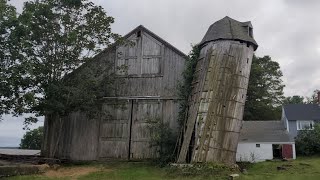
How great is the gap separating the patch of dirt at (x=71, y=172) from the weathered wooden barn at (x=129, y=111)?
9.33 ft

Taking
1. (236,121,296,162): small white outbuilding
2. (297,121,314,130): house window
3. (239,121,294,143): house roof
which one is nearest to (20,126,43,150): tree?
(239,121,294,143): house roof

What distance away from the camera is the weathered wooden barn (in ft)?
89.9

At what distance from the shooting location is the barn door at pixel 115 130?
27422 millimetres

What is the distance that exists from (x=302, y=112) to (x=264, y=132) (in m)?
7.80

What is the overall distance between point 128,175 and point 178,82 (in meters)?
8.21

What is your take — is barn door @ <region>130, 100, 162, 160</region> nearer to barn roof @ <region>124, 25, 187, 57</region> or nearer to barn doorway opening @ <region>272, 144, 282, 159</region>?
barn roof @ <region>124, 25, 187, 57</region>

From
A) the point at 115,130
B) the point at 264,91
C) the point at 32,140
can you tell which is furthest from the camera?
the point at 32,140

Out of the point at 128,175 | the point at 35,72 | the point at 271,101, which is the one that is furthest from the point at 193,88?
the point at 271,101

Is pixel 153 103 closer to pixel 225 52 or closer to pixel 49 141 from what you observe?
pixel 225 52

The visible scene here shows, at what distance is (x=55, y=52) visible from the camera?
26.9 metres

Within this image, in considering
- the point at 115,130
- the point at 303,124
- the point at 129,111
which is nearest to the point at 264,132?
the point at 303,124

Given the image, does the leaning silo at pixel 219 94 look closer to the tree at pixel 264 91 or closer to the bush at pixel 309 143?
the bush at pixel 309 143

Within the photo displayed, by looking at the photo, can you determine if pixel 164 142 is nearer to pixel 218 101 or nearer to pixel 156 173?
pixel 156 173

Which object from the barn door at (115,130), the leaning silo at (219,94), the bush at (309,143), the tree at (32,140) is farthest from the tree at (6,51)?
the tree at (32,140)
